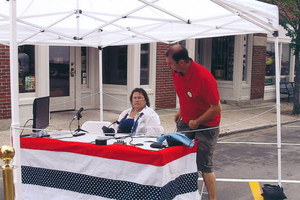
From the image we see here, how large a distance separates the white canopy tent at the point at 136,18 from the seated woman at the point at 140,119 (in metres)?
1.22

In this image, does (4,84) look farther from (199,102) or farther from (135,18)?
(199,102)

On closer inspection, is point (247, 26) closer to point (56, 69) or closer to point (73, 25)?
point (73, 25)

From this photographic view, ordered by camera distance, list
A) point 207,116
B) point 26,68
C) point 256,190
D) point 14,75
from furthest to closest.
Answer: point 26,68, point 256,190, point 207,116, point 14,75

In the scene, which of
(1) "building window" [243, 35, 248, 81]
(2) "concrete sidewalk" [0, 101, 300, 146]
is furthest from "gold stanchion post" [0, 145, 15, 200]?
(1) "building window" [243, 35, 248, 81]

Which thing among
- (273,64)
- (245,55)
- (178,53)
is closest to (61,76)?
(178,53)

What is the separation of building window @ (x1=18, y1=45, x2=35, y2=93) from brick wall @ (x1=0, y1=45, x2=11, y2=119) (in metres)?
0.55

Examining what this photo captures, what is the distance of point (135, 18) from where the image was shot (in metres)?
5.34

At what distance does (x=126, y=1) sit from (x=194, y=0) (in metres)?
1.09

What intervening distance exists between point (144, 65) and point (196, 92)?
785 centimetres

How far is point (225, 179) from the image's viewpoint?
6543 mm

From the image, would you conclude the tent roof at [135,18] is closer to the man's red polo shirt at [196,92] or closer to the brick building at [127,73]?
the man's red polo shirt at [196,92]

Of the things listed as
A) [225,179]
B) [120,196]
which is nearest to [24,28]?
[120,196]

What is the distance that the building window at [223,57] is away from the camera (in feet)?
52.5

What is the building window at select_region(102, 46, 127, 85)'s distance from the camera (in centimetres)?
1224
